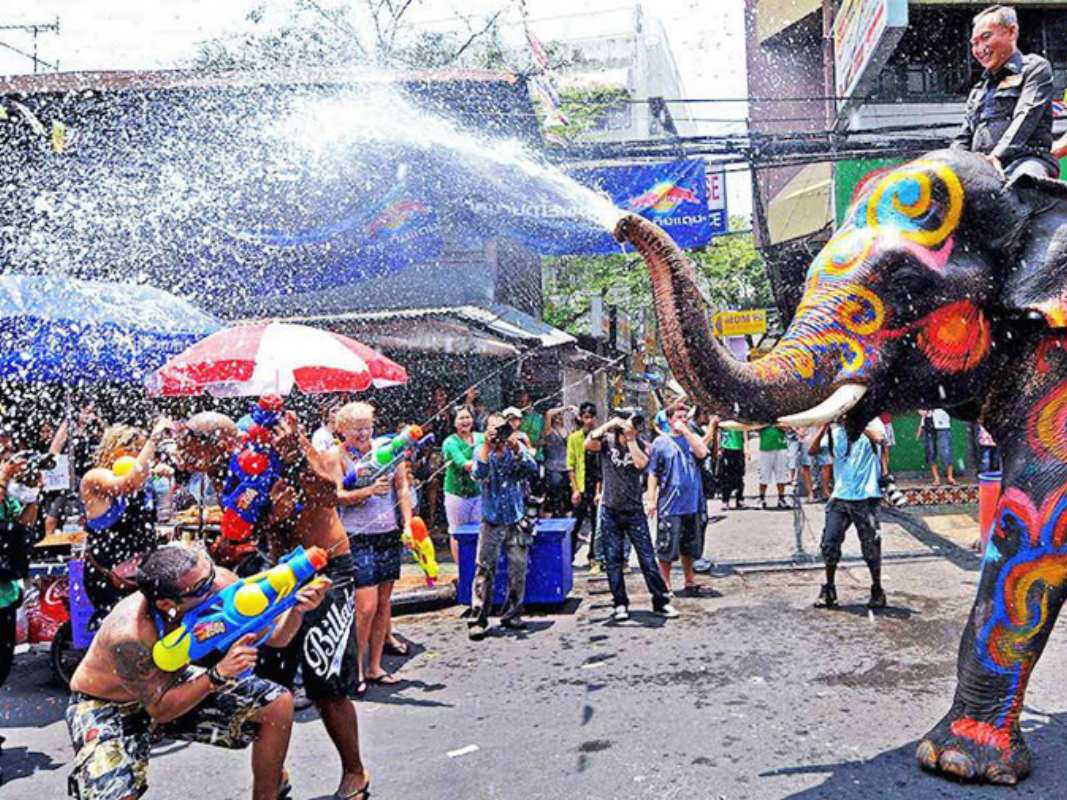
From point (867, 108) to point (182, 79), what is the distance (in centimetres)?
1108

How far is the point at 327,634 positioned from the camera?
4035 millimetres

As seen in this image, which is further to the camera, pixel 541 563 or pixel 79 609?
pixel 541 563

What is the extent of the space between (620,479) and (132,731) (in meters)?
4.82

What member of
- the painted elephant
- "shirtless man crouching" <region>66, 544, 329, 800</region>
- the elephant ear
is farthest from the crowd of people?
the elephant ear

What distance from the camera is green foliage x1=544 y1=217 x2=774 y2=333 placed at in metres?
23.7

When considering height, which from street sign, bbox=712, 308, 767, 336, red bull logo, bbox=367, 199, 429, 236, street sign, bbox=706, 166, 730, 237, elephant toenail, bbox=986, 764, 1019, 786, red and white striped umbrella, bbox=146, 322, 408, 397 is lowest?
elephant toenail, bbox=986, 764, 1019, 786

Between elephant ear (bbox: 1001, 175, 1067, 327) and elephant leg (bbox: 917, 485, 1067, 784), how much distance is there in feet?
2.41

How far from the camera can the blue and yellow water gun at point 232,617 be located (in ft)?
10.0

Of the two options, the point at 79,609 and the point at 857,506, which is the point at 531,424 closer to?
the point at 857,506

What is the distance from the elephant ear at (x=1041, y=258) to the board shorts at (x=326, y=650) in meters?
3.09

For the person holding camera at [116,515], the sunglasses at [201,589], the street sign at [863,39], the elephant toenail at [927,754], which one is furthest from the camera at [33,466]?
the street sign at [863,39]

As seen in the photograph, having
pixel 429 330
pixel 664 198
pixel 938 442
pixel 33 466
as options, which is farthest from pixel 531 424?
pixel 33 466

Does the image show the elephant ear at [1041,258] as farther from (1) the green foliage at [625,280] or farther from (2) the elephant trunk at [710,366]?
(1) the green foliage at [625,280]

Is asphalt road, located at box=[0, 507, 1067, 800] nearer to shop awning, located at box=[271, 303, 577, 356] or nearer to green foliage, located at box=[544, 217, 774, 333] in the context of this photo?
shop awning, located at box=[271, 303, 577, 356]
